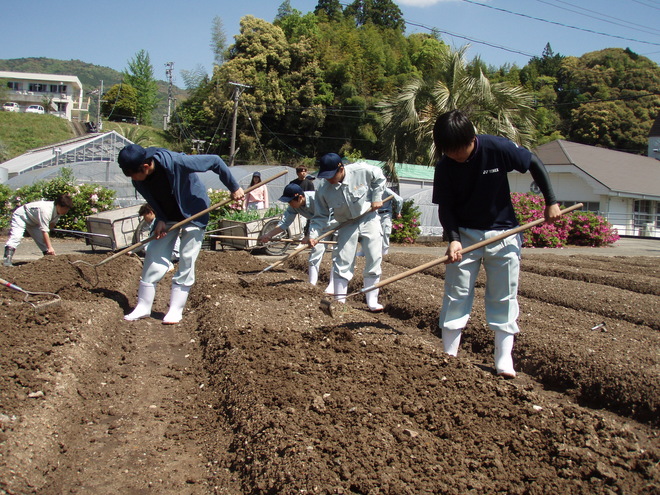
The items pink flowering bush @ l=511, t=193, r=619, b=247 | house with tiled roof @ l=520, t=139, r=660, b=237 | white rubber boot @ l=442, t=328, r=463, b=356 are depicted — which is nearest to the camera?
white rubber boot @ l=442, t=328, r=463, b=356

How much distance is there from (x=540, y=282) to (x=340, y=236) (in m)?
4.19

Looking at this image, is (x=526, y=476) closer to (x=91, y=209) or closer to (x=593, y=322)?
(x=593, y=322)

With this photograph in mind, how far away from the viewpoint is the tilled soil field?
283cm

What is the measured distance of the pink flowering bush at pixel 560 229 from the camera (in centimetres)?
2055

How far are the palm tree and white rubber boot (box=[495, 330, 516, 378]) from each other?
13649 mm

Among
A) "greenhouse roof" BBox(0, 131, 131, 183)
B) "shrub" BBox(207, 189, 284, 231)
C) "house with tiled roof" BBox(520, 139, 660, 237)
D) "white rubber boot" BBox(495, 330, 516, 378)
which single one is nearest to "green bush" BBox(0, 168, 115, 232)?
"shrub" BBox(207, 189, 284, 231)

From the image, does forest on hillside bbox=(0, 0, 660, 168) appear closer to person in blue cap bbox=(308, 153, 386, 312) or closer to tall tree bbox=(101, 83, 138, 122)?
tall tree bbox=(101, 83, 138, 122)

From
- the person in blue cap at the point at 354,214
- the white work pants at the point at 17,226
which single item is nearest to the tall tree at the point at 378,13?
the white work pants at the point at 17,226

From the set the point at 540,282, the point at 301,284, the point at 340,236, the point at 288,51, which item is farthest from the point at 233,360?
the point at 288,51

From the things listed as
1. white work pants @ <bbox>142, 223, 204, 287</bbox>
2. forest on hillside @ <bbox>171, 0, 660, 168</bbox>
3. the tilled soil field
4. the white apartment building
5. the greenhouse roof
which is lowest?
the tilled soil field

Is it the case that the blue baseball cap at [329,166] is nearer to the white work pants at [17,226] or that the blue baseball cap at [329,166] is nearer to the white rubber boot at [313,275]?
the white rubber boot at [313,275]

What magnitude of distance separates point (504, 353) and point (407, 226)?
15038 mm

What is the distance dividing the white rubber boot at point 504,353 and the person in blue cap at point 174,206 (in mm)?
2972

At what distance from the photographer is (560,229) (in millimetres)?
21125
